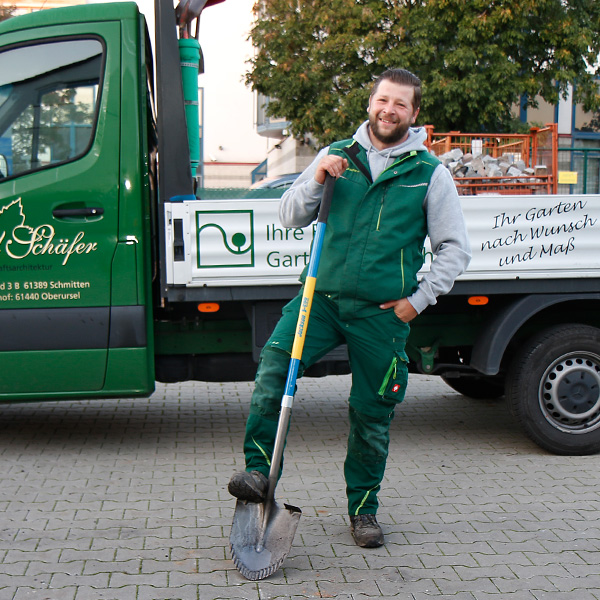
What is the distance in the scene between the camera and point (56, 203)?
500 cm

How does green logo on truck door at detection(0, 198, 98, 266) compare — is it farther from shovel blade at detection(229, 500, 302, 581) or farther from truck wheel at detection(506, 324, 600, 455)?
truck wheel at detection(506, 324, 600, 455)

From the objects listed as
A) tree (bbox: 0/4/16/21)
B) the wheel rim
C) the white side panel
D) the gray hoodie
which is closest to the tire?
the wheel rim

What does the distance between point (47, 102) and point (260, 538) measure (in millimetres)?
2931

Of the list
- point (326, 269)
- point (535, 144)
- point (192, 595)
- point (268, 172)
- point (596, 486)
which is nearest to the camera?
point (192, 595)

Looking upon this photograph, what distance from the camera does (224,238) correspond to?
4961 millimetres

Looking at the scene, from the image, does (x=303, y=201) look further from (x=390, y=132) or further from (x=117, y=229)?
(x=117, y=229)

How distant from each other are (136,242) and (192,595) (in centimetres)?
233

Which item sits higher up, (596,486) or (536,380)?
(536,380)

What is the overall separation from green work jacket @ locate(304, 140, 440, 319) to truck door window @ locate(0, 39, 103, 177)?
2050 mm

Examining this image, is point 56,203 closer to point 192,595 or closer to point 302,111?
point 192,595

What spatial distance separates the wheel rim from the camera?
5.30 m

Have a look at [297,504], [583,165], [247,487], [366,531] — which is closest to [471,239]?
[297,504]

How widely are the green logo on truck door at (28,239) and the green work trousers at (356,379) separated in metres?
1.77

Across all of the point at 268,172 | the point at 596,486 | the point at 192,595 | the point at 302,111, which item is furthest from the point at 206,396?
the point at 268,172
